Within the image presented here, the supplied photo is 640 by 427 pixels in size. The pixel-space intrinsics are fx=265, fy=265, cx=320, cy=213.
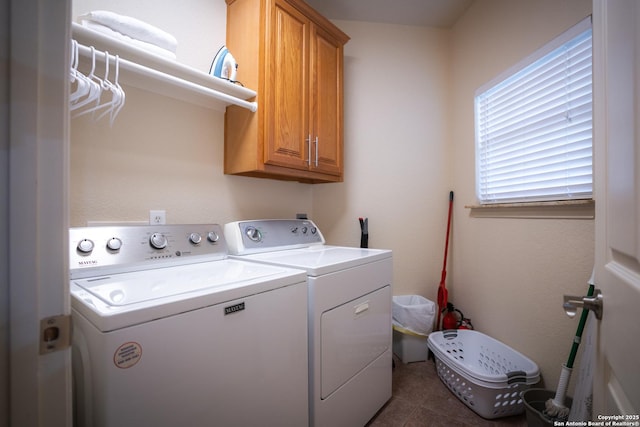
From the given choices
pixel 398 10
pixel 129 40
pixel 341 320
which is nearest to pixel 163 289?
pixel 341 320

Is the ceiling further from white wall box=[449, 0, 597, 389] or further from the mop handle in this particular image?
the mop handle

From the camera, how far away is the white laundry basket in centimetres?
143

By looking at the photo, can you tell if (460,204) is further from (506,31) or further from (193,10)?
(193,10)

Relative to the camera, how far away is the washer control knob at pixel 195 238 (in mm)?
1249

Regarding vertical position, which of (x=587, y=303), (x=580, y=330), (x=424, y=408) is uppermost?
(x=587, y=303)

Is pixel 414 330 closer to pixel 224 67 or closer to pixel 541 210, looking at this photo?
pixel 541 210

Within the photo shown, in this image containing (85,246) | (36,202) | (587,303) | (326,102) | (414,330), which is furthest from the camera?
(414,330)

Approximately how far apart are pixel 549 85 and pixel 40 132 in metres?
2.16

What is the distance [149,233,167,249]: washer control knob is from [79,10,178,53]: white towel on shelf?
33.7 inches

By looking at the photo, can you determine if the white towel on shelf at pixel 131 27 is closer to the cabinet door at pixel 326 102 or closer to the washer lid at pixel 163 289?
the cabinet door at pixel 326 102

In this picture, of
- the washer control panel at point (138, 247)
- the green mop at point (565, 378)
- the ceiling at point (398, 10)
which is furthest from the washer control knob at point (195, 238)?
the ceiling at point (398, 10)

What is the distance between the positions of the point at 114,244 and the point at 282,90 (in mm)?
1142

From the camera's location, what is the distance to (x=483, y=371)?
1610 millimetres

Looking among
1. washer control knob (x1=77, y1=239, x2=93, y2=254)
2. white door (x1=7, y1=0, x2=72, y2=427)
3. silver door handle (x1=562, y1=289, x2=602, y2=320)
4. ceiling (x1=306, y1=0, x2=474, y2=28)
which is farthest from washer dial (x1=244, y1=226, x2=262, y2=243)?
ceiling (x1=306, y1=0, x2=474, y2=28)
